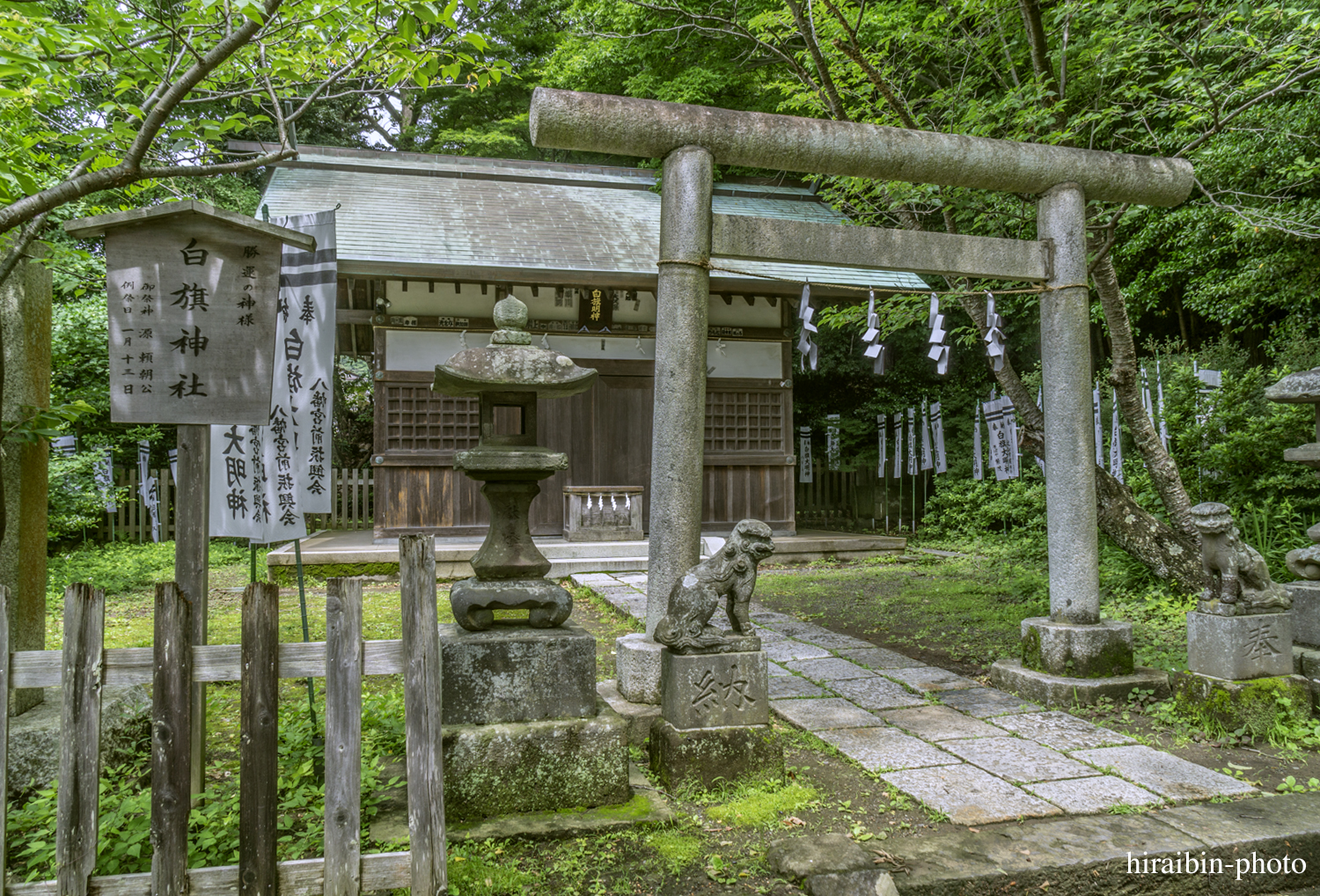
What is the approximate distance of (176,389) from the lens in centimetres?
296

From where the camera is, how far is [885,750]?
13.1 ft

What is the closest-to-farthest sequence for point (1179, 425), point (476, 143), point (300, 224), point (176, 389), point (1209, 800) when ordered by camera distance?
point (176, 389)
point (1209, 800)
point (300, 224)
point (1179, 425)
point (476, 143)

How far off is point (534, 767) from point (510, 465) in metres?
1.27

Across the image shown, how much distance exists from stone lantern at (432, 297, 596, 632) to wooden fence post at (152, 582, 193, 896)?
125 centimetres

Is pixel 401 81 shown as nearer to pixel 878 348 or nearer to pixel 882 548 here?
pixel 878 348

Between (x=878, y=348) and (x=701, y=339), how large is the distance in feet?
7.42

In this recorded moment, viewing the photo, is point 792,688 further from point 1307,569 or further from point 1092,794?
point 1307,569

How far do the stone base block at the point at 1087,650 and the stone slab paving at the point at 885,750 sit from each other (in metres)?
1.26

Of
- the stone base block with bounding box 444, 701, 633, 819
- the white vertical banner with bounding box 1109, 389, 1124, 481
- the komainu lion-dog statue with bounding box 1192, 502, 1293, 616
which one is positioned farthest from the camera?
the white vertical banner with bounding box 1109, 389, 1124, 481

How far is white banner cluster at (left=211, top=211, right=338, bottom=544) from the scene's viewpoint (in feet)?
13.1

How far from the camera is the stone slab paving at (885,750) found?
3.81 m

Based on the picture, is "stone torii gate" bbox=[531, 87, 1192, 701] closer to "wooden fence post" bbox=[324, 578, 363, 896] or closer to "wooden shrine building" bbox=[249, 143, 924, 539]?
"wooden fence post" bbox=[324, 578, 363, 896]

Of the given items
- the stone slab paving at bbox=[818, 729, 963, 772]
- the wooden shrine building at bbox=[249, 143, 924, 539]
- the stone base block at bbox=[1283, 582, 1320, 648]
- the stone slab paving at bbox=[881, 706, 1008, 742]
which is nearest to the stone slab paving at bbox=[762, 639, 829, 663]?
the stone slab paving at bbox=[881, 706, 1008, 742]

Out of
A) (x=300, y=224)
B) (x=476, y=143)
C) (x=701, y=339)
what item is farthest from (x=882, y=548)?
(x=476, y=143)
